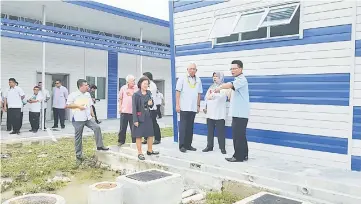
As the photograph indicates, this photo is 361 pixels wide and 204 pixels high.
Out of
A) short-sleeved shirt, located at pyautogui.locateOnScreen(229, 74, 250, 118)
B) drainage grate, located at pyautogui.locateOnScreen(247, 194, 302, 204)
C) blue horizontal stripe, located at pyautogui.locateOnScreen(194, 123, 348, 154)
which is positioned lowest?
drainage grate, located at pyautogui.locateOnScreen(247, 194, 302, 204)

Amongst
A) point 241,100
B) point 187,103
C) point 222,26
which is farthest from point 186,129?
point 222,26

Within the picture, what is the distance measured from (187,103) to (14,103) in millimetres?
6465

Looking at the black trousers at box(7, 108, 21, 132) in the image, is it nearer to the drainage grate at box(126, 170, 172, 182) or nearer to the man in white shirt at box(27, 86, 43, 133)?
the man in white shirt at box(27, 86, 43, 133)

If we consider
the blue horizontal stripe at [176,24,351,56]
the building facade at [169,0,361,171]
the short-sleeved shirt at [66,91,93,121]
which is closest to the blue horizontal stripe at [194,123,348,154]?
the building facade at [169,0,361,171]

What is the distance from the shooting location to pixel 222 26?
21.3 ft

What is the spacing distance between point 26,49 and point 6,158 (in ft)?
22.6

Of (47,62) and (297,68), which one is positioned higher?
(47,62)

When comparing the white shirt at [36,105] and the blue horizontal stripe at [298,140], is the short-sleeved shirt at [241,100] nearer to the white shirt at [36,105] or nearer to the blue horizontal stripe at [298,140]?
the blue horizontal stripe at [298,140]

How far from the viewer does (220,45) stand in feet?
21.9

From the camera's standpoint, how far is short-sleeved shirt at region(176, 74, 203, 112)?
6.32 metres

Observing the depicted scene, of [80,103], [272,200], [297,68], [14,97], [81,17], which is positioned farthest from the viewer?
[81,17]

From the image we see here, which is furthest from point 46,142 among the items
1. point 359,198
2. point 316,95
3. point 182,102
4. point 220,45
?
point 359,198

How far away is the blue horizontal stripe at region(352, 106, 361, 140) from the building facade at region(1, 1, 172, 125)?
32.0 ft

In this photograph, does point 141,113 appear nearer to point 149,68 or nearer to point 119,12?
point 119,12
